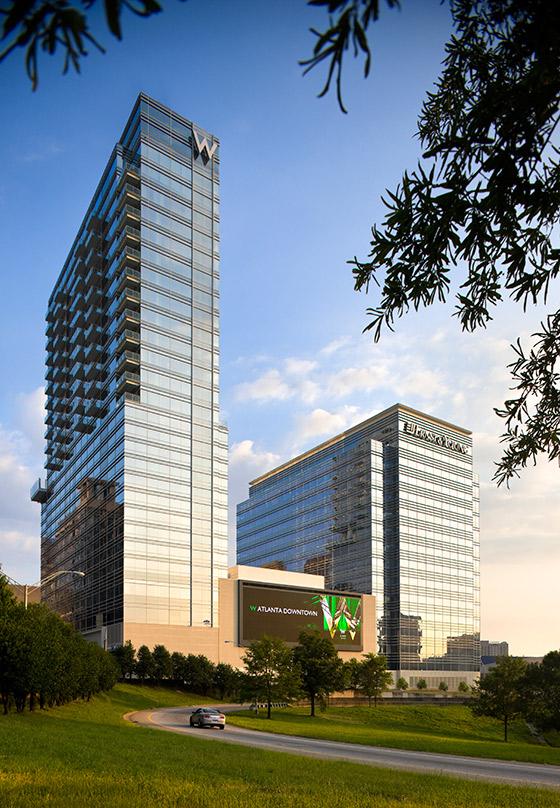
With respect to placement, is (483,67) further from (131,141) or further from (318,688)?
(131,141)

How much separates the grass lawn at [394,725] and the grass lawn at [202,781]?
19.0 meters

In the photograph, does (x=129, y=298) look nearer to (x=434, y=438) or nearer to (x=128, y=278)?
(x=128, y=278)

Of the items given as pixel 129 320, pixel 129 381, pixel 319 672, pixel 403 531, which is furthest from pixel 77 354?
pixel 319 672

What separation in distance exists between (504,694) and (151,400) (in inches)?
2448

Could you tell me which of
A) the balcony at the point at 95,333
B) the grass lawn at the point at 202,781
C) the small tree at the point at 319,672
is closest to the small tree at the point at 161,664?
the small tree at the point at 319,672

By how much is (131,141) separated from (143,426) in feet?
148

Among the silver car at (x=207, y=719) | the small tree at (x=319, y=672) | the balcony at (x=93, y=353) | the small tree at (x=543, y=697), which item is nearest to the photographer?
the silver car at (x=207, y=719)

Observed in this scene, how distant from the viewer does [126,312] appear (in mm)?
108000

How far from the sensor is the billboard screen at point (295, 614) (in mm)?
105250

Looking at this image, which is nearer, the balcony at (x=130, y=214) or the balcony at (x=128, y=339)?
the balcony at (x=128, y=339)

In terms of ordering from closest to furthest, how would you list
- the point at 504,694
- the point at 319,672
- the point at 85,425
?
the point at 504,694 → the point at 319,672 → the point at 85,425

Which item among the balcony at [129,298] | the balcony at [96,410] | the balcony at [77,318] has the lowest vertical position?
the balcony at [96,410]

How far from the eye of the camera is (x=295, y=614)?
10962cm

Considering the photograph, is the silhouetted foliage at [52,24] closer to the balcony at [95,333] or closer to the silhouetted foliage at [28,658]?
the silhouetted foliage at [28,658]
